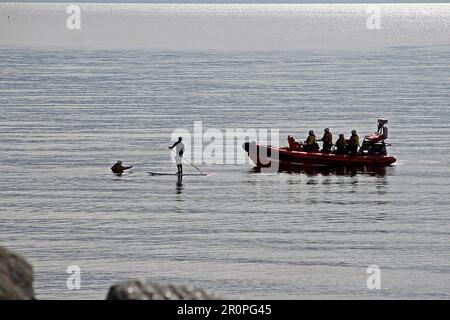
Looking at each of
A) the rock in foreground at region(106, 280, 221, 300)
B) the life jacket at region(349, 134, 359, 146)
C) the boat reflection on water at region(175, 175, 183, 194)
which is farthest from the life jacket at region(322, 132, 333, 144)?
the rock in foreground at region(106, 280, 221, 300)

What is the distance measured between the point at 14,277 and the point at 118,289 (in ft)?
4.55

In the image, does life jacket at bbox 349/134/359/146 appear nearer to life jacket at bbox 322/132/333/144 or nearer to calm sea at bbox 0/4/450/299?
life jacket at bbox 322/132/333/144

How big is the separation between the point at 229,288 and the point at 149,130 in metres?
39.7

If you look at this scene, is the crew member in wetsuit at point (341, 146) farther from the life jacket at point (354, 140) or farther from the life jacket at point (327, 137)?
the life jacket at point (327, 137)

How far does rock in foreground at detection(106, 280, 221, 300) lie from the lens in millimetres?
12719

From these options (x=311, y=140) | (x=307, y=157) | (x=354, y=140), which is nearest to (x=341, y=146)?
(x=354, y=140)

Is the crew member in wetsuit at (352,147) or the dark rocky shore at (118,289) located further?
the crew member in wetsuit at (352,147)

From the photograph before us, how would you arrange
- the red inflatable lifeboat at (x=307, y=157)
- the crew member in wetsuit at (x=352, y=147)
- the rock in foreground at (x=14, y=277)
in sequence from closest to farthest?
the rock in foreground at (x=14, y=277), the red inflatable lifeboat at (x=307, y=157), the crew member in wetsuit at (x=352, y=147)

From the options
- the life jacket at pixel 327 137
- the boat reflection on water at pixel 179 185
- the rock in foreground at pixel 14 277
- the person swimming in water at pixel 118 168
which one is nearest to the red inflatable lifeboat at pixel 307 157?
the life jacket at pixel 327 137

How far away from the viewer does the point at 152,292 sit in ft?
42.2

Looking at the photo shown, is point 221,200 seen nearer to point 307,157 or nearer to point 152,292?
point 307,157

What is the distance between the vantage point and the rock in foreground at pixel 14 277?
42.4 ft

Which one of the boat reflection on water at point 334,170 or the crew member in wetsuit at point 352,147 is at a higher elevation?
the crew member in wetsuit at point 352,147

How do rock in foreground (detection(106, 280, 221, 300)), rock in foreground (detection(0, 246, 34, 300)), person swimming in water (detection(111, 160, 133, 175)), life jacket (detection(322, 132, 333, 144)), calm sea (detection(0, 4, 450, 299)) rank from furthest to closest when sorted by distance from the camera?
life jacket (detection(322, 132, 333, 144)) < person swimming in water (detection(111, 160, 133, 175)) < calm sea (detection(0, 4, 450, 299)) < rock in foreground (detection(0, 246, 34, 300)) < rock in foreground (detection(106, 280, 221, 300))
